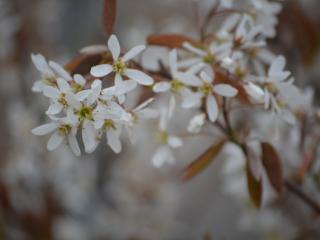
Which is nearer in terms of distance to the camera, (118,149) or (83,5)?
Answer: (118,149)

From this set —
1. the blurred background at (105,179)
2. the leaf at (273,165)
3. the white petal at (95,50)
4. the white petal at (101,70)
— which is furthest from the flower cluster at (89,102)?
the blurred background at (105,179)

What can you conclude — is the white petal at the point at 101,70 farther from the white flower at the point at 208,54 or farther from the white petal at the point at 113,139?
the white flower at the point at 208,54

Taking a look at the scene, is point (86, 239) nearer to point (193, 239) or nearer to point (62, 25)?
point (193, 239)

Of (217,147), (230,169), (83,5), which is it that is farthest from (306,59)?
(83,5)

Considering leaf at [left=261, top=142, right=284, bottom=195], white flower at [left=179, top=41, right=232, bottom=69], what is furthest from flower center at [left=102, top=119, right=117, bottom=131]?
leaf at [left=261, top=142, right=284, bottom=195]

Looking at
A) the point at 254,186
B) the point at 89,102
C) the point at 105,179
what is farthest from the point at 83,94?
the point at 105,179
